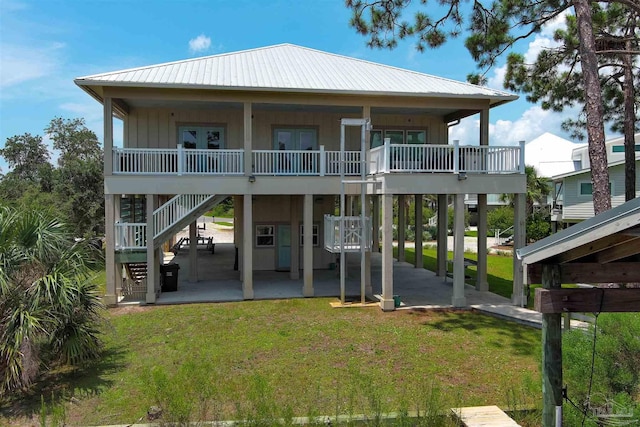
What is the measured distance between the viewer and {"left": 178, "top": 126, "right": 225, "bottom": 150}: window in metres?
16.5

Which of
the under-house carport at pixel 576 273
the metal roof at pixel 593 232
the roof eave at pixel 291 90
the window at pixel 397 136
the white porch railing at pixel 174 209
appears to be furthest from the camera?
the window at pixel 397 136

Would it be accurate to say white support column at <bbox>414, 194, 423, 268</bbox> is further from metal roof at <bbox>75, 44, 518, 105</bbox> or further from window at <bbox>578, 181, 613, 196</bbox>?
window at <bbox>578, 181, 613, 196</bbox>

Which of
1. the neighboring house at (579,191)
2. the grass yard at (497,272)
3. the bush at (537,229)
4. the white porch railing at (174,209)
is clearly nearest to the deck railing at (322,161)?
the white porch railing at (174,209)

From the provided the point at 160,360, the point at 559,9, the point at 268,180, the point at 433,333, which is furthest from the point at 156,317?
the point at 559,9

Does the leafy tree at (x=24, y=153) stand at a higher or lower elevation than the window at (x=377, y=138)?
higher

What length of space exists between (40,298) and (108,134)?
7601 millimetres

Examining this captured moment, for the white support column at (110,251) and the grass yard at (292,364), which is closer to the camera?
the grass yard at (292,364)

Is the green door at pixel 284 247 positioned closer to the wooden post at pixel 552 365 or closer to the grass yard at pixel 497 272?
the grass yard at pixel 497 272

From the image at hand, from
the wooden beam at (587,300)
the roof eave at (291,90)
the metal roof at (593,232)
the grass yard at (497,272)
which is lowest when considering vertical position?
the grass yard at (497,272)

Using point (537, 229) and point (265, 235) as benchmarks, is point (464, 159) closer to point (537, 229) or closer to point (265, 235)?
point (265, 235)

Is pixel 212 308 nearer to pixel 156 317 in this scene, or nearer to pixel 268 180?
pixel 156 317

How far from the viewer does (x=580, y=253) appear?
12.8 feet

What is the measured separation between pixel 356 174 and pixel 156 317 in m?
7.55

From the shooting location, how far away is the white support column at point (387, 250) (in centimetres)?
1286
